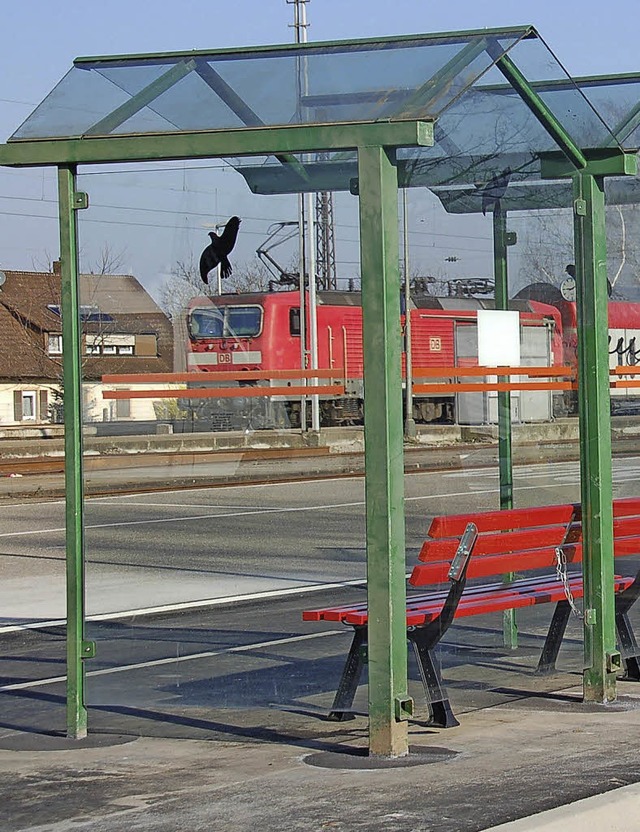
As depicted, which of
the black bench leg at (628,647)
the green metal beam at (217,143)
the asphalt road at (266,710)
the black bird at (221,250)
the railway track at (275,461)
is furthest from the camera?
the railway track at (275,461)

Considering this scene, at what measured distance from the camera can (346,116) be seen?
6.10m

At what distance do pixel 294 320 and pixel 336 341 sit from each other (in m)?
0.30

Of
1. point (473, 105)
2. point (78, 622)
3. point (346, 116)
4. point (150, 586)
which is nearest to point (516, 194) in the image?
point (473, 105)

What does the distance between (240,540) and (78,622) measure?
6.94m

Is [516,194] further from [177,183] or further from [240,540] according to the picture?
[240,540]

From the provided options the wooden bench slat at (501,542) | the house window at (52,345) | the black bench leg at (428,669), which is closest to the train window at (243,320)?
the wooden bench slat at (501,542)

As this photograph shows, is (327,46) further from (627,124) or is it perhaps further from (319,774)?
(319,774)

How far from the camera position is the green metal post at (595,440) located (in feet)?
23.2

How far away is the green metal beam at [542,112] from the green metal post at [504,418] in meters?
0.82

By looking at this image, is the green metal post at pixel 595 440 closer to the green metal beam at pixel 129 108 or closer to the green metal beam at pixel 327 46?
the green metal beam at pixel 327 46

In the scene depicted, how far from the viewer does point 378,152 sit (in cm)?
601

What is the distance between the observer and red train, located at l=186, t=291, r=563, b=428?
23.7ft

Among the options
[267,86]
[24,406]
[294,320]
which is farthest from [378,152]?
[24,406]

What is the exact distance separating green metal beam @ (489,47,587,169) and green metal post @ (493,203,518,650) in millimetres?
820
